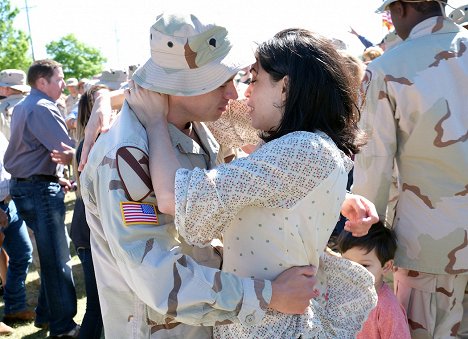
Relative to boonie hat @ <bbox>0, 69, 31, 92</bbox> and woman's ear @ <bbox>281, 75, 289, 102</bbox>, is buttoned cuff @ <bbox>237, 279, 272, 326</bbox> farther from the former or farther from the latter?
boonie hat @ <bbox>0, 69, 31, 92</bbox>

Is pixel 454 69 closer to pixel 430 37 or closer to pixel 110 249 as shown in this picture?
pixel 430 37

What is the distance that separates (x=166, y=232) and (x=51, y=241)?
382cm

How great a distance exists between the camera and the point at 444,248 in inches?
122

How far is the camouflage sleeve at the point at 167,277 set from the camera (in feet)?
5.44

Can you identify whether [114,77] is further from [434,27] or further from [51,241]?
[434,27]

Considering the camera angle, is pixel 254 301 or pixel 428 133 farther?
pixel 428 133

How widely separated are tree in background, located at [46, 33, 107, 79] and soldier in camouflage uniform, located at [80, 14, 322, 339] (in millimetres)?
67475

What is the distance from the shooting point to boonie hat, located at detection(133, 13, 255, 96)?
6.09 ft

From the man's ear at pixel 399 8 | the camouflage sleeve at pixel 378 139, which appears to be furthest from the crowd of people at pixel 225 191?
the man's ear at pixel 399 8

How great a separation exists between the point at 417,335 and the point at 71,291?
128 inches

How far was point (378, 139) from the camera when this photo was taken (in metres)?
3.18

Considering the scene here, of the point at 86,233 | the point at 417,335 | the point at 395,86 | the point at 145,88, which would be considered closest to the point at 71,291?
the point at 86,233

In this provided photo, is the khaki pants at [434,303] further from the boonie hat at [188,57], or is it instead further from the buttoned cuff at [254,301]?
the boonie hat at [188,57]

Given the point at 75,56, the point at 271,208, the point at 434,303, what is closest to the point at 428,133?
the point at 434,303
